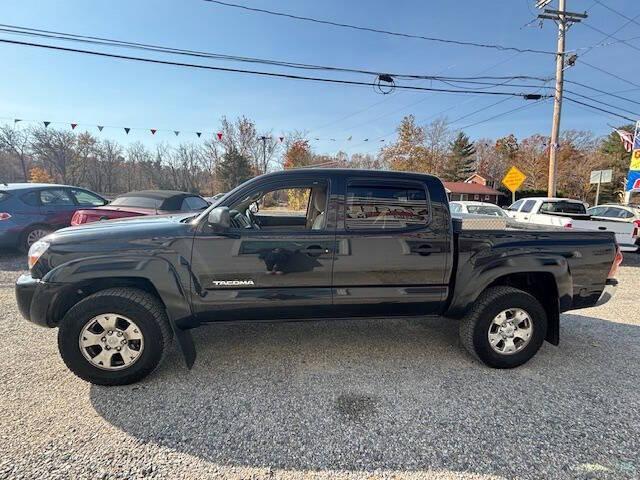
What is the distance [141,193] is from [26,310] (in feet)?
16.7

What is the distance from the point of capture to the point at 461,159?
5772cm

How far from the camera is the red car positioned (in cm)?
600

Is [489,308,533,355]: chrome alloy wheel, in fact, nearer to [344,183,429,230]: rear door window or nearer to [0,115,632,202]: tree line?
[344,183,429,230]: rear door window

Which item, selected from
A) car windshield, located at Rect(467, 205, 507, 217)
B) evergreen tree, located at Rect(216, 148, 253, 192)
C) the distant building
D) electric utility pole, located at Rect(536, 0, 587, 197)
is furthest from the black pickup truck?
the distant building

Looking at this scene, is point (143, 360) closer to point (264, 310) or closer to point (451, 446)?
point (264, 310)

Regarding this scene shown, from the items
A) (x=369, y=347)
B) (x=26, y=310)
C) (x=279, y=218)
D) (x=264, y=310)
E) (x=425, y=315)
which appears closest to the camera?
(x=26, y=310)

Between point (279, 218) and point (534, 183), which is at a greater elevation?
point (534, 183)

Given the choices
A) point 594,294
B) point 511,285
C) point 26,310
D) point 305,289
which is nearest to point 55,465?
point 26,310

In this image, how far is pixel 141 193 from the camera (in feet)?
24.0

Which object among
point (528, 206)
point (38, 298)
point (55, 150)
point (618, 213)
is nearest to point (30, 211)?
point (38, 298)

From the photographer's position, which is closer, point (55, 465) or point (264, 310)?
point (55, 465)

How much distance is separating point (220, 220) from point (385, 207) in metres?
1.46

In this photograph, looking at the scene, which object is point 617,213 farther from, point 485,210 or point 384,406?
point 384,406

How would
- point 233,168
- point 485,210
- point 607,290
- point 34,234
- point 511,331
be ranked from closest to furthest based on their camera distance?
point 511,331 → point 607,290 → point 34,234 → point 485,210 → point 233,168
